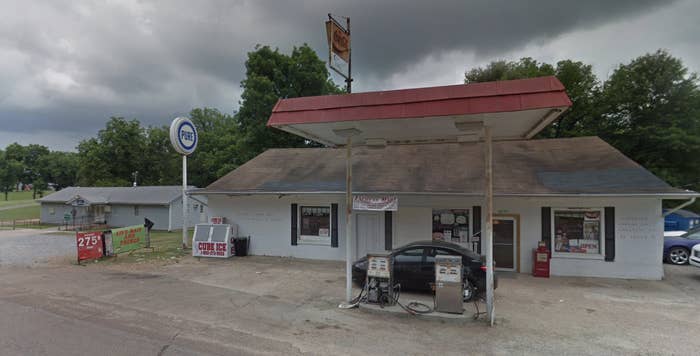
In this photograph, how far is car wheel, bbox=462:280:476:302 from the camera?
26.2 ft

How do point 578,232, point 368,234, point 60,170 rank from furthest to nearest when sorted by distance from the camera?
point 60,170
point 368,234
point 578,232

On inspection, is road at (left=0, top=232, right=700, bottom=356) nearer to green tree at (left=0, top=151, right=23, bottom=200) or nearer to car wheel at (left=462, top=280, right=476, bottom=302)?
car wheel at (left=462, top=280, right=476, bottom=302)

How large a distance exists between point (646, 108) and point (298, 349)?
2440cm

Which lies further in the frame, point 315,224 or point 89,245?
point 315,224

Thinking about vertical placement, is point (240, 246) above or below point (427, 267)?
below

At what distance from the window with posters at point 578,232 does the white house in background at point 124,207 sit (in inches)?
964

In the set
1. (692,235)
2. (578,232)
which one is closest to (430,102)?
(578,232)

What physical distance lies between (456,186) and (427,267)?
4113 millimetres

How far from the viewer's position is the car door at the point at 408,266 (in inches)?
332

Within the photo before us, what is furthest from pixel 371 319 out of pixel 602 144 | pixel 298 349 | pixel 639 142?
pixel 639 142

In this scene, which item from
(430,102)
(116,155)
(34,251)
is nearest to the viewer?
(430,102)

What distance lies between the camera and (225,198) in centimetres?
1432

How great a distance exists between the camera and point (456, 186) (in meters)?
11.5

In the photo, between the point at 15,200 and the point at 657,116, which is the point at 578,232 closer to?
the point at 657,116
